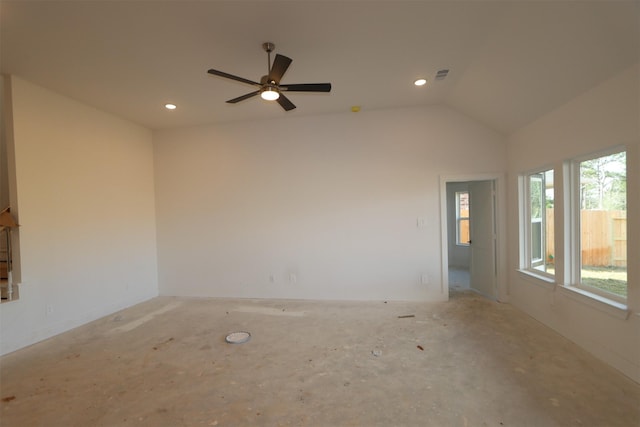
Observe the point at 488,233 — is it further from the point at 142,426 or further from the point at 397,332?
the point at 142,426

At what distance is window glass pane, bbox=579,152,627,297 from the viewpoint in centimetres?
245

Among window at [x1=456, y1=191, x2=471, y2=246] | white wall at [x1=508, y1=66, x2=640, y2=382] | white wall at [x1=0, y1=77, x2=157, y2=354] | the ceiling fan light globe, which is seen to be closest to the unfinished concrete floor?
white wall at [x1=508, y1=66, x2=640, y2=382]

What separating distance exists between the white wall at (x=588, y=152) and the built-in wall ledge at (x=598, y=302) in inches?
0.5

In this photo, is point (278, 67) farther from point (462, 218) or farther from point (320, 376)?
point (462, 218)

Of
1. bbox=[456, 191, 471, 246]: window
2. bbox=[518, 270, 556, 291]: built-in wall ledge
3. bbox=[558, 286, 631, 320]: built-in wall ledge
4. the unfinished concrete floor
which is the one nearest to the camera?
the unfinished concrete floor

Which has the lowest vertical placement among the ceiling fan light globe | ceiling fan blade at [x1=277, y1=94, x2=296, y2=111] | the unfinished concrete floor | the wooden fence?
the unfinished concrete floor

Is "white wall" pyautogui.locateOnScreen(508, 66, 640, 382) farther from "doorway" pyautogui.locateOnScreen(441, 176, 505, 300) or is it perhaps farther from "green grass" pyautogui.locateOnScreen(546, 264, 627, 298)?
"doorway" pyautogui.locateOnScreen(441, 176, 505, 300)

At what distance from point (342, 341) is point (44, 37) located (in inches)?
164

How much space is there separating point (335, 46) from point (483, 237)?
3768 millimetres

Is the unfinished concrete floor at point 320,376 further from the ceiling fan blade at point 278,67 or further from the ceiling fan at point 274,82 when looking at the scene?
the ceiling fan blade at point 278,67

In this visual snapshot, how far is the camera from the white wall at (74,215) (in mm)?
3133

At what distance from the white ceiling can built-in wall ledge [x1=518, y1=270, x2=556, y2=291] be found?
80.4 inches

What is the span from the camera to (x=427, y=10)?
2213 mm

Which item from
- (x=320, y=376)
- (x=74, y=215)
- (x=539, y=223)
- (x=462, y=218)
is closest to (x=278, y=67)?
(x=320, y=376)
